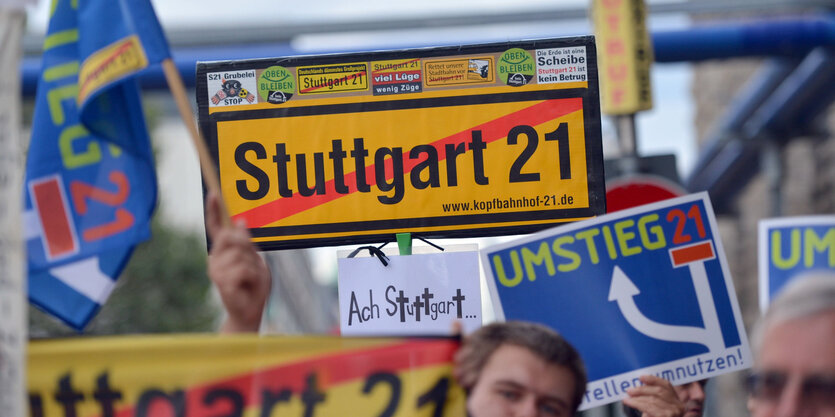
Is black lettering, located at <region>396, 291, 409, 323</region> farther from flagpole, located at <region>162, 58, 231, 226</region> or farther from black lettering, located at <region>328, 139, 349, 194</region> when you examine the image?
flagpole, located at <region>162, 58, 231, 226</region>

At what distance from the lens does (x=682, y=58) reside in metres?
14.1

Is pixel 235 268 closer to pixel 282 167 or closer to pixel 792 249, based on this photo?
pixel 282 167

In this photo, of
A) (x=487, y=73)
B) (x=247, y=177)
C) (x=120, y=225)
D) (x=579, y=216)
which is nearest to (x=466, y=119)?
(x=487, y=73)

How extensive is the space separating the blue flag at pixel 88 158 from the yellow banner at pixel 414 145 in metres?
0.79

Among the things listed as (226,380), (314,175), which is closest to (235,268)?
(226,380)

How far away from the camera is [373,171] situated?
4867mm

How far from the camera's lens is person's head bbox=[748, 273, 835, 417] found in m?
2.45

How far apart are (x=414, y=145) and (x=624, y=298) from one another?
3.48 ft

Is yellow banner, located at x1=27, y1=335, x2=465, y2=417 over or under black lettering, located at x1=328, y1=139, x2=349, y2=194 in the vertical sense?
under

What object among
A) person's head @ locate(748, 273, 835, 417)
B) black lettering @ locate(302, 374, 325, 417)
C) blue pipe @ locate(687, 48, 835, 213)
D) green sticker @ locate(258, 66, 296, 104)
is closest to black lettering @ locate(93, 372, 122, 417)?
black lettering @ locate(302, 374, 325, 417)

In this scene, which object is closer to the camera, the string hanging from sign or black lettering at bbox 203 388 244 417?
black lettering at bbox 203 388 244 417

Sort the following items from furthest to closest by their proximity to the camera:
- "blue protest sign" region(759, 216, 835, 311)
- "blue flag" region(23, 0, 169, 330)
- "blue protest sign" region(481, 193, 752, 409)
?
"blue protest sign" region(759, 216, 835, 311) < "blue protest sign" region(481, 193, 752, 409) < "blue flag" region(23, 0, 169, 330)

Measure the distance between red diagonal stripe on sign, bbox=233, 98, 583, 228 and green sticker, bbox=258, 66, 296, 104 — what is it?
40 centimetres

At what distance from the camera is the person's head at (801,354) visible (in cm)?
245
